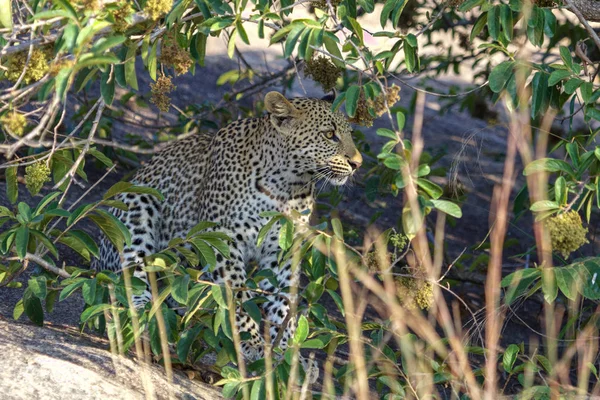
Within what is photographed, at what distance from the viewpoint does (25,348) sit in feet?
14.8

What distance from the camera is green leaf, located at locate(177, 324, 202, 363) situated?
15.3ft

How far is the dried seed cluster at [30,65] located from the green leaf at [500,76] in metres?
1.97

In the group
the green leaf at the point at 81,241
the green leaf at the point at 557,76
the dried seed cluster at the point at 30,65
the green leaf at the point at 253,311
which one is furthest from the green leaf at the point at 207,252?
the green leaf at the point at 557,76

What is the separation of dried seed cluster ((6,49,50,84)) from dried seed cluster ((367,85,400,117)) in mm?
1430

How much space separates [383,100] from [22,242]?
176cm

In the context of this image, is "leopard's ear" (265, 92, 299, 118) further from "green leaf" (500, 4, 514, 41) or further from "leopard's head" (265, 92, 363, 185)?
"green leaf" (500, 4, 514, 41)

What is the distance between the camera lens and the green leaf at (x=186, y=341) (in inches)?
183

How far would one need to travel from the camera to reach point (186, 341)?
15.3 ft

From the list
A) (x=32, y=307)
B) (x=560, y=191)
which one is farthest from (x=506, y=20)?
(x=32, y=307)

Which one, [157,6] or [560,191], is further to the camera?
[560,191]

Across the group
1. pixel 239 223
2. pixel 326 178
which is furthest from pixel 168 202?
pixel 326 178

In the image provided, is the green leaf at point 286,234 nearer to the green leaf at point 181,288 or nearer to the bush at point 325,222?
the bush at point 325,222

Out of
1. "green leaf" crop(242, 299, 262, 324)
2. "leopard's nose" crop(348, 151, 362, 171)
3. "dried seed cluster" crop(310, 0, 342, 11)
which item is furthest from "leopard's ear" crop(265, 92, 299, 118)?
"green leaf" crop(242, 299, 262, 324)

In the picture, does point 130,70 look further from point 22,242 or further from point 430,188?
point 430,188
